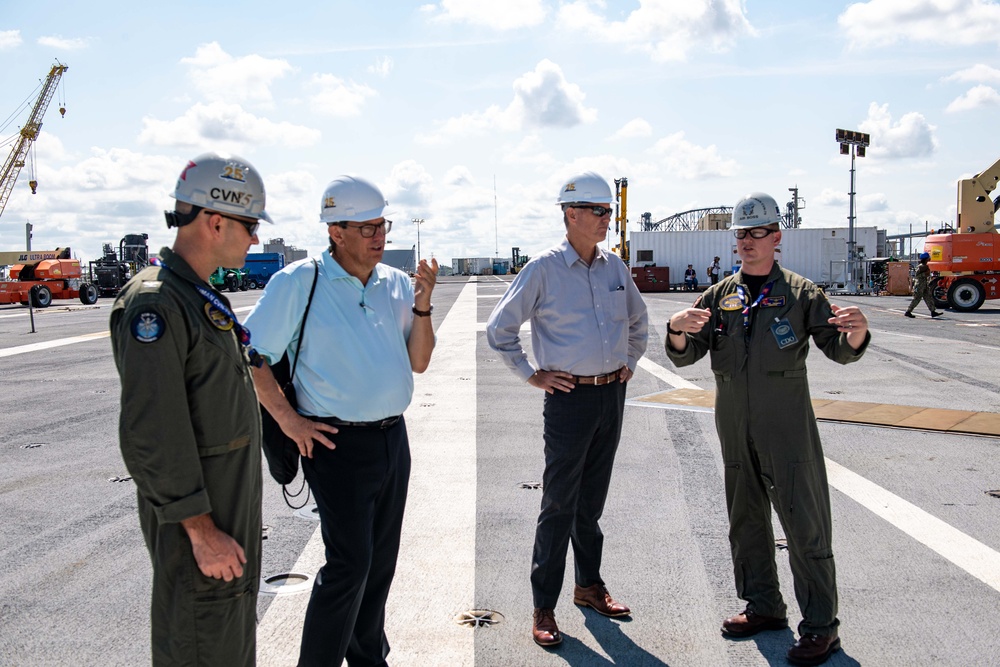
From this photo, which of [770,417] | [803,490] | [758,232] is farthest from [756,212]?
[803,490]

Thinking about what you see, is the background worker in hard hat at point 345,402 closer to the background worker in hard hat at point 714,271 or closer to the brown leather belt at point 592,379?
the brown leather belt at point 592,379

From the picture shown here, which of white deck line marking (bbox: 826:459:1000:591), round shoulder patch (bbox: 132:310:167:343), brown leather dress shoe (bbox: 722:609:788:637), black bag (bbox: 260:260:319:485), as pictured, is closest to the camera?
round shoulder patch (bbox: 132:310:167:343)

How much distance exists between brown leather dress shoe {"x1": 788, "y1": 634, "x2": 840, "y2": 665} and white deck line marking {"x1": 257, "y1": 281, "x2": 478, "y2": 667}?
137cm

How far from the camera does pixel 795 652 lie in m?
3.48

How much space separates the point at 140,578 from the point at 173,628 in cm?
233

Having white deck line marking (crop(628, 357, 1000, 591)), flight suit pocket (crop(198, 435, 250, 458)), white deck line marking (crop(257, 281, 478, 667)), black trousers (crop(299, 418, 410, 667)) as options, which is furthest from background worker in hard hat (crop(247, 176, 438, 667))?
white deck line marking (crop(628, 357, 1000, 591))

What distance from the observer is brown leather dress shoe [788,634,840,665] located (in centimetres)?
346

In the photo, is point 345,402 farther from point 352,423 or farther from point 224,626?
point 224,626

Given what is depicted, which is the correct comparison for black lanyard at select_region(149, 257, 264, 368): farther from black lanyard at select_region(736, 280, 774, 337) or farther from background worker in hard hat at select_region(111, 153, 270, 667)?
black lanyard at select_region(736, 280, 774, 337)

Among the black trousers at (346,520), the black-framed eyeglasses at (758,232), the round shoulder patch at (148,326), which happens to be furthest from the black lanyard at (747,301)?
the round shoulder patch at (148,326)

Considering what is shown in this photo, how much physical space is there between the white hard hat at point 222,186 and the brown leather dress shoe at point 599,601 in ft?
8.10

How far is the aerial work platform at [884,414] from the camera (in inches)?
314

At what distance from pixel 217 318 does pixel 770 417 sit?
2.43 m

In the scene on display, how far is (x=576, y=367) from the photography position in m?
3.92
